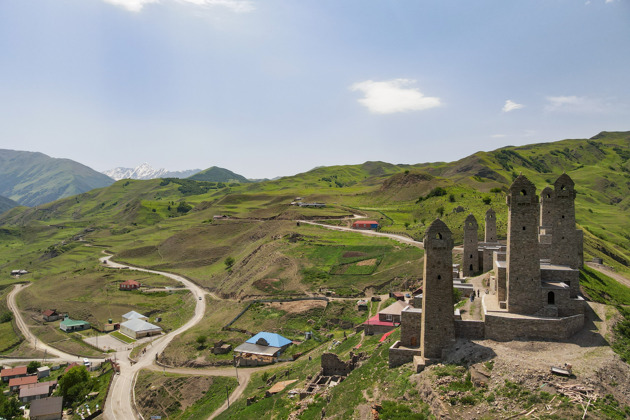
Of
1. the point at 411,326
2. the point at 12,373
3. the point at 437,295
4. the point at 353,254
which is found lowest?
the point at 12,373

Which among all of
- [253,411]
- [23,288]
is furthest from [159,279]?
[253,411]

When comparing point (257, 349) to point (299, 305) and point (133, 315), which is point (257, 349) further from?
point (133, 315)

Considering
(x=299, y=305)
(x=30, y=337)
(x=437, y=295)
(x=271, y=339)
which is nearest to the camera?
(x=437, y=295)

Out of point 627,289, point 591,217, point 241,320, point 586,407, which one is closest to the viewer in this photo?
point 586,407

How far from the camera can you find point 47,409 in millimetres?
57375

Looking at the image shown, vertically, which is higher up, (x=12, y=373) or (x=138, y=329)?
(x=138, y=329)

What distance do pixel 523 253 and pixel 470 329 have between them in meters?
7.20

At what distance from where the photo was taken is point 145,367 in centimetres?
6412

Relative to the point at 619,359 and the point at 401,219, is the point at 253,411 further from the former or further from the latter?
A: the point at 401,219

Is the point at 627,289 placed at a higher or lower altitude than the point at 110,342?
higher

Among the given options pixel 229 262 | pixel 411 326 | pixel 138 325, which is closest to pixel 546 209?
pixel 411 326

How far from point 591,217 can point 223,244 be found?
130 meters

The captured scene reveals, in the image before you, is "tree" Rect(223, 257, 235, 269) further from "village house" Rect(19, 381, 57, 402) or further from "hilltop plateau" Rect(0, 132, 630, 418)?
"village house" Rect(19, 381, 57, 402)

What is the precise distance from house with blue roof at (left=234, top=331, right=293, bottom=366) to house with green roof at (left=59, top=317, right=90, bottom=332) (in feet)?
162
